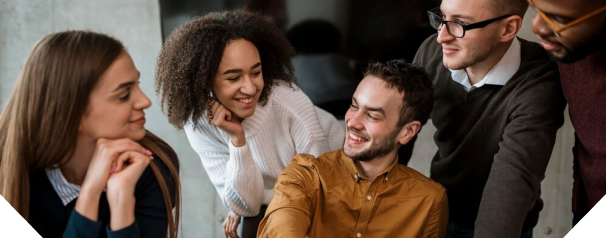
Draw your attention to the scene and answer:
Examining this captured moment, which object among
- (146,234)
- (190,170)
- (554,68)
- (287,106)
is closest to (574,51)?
(554,68)

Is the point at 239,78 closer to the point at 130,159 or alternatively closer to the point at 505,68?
the point at 130,159

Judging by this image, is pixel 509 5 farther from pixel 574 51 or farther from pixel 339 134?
pixel 339 134

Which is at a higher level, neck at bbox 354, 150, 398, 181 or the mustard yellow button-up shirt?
neck at bbox 354, 150, 398, 181

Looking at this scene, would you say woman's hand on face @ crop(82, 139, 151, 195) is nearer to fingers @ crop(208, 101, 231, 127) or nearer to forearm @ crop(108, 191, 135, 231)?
forearm @ crop(108, 191, 135, 231)

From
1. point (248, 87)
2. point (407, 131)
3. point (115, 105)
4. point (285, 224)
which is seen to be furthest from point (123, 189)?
point (407, 131)

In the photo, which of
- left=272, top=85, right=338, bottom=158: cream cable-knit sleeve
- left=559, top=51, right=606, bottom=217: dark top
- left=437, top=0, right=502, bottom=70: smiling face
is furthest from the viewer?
left=272, top=85, right=338, bottom=158: cream cable-knit sleeve

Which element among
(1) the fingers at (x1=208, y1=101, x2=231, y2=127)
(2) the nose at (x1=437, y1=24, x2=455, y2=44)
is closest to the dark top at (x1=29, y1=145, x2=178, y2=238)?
(1) the fingers at (x1=208, y1=101, x2=231, y2=127)

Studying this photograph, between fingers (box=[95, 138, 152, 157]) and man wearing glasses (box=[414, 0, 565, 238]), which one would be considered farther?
man wearing glasses (box=[414, 0, 565, 238])

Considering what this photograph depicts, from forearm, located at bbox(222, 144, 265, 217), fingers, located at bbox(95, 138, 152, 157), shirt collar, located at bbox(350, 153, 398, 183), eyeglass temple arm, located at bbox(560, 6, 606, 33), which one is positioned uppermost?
eyeglass temple arm, located at bbox(560, 6, 606, 33)

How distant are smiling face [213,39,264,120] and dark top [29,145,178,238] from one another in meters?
0.27

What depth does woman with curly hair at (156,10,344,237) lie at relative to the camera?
145 cm

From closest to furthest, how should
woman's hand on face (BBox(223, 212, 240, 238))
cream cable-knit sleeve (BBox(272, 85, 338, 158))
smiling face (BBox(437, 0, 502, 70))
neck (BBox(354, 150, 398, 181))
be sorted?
smiling face (BBox(437, 0, 502, 70))
neck (BBox(354, 150, 398, 181))
cream cable-knit sleeve (BBox(272, 85, 338, 158))
woman's hand on face (BBox(223, 212, 240, 238))

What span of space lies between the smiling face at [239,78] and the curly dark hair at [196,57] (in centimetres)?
2

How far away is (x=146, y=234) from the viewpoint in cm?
119
